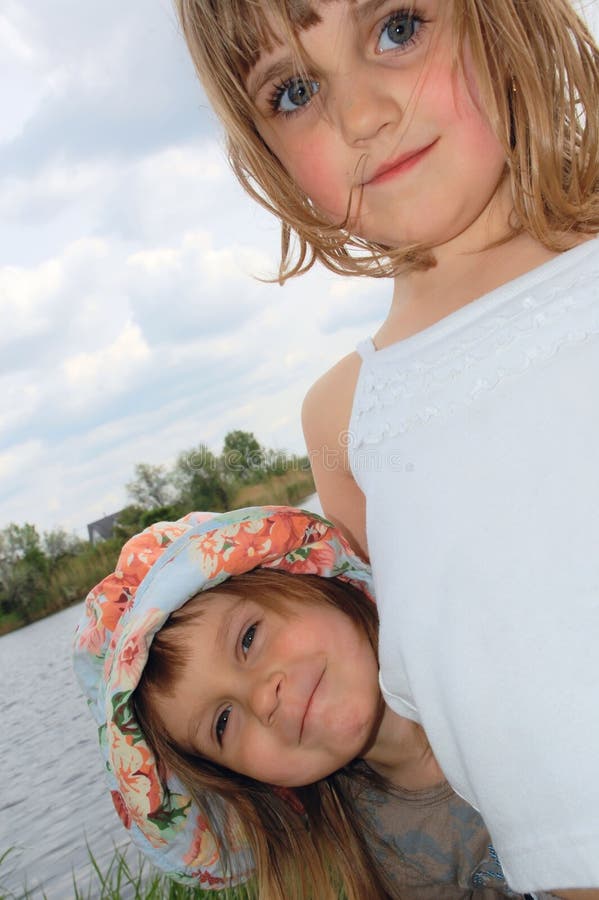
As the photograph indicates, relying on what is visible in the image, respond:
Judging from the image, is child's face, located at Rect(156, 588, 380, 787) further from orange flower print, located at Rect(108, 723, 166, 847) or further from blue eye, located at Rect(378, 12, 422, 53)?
blue eye, located at Rect(378, 12, 422, 53)

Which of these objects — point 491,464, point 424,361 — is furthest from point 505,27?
point 491,464

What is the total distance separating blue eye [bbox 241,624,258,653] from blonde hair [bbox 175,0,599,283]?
971 mm

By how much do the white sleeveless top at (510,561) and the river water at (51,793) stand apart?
2.38m

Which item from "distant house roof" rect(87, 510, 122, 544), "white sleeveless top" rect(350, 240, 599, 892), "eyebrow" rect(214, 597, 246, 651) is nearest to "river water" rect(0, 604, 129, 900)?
"eyebrow" rect(214, 597, 246, 651)

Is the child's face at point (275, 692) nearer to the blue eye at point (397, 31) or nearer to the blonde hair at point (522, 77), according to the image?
the blonde hair at point (522, 77)

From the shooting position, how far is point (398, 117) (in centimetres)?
115

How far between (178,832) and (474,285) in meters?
1.53

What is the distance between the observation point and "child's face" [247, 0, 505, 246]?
1.15 meters

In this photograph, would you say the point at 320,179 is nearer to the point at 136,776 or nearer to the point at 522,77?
the point at 522,77

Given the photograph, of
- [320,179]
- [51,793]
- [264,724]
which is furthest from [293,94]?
[51,793]

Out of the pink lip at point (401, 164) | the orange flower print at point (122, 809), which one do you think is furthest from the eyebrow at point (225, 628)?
the pink lip at point (401, 164)

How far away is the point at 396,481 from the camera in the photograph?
4.00 feet

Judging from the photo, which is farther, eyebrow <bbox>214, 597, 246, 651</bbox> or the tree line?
the tree line

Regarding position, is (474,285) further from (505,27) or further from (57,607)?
(57,607)
